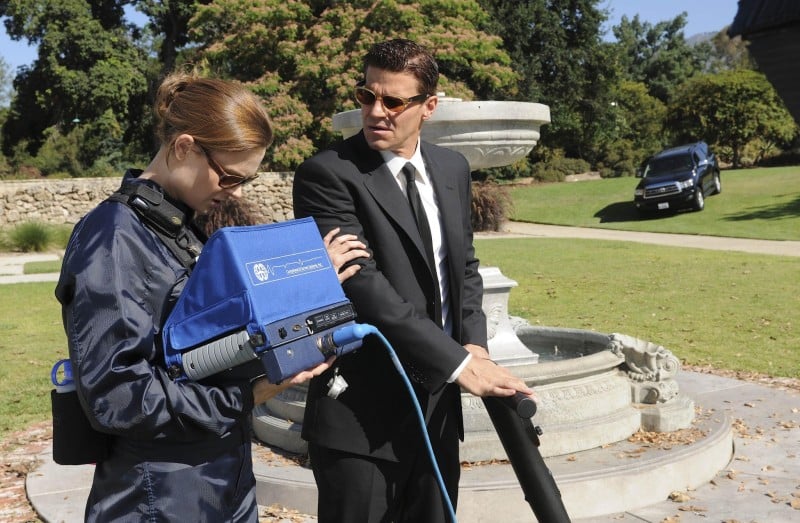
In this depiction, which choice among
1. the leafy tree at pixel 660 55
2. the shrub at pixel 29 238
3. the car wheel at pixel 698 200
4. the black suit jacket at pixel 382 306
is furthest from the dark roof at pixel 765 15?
the leafy tree at pixel 660 55

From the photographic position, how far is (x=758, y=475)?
5.08 m

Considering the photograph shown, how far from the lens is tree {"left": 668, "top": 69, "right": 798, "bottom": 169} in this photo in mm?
37219

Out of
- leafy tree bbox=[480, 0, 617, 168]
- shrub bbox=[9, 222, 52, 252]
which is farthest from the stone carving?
leafy tree bbox=[480, 0, 617, 168]

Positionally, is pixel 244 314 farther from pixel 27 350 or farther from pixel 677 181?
pixel 677 181

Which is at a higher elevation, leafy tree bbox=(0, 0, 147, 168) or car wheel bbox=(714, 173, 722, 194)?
leafy tree bbox=(0, 0, 147, 168)

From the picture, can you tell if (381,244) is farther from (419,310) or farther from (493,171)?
(493,171)

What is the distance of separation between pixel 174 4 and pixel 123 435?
115ft

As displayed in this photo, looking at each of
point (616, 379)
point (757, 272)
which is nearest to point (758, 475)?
point (616, 379)

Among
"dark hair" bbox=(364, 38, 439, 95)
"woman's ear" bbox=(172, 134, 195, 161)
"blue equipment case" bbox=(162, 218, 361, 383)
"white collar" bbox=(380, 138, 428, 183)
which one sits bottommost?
"blue equipment case" bbox=(162, 218, 361, 383)

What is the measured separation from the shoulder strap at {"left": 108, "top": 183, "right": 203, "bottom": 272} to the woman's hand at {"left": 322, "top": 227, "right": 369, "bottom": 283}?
0.45m

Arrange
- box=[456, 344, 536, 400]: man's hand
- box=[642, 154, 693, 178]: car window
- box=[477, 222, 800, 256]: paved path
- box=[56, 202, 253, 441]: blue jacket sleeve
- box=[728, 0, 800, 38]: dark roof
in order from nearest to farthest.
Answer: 1. box=[728, 0, 800, 38]: dark roof
2. box=[56, 202, 253, 441]: blue jacket sleeve
3. box=[456, 344, 536, 400]: man's hand
4. box=[477, 222, 800, 256]: paved path
5. box=[642, 154, 693, 178]: car window

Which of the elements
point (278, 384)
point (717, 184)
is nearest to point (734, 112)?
point (717, 184)

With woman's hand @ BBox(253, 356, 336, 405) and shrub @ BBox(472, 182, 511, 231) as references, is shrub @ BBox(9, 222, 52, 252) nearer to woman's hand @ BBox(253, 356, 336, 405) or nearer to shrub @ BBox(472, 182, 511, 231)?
shrub @ BBox(472, 182, 511, 231)

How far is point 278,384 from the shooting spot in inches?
77.5
